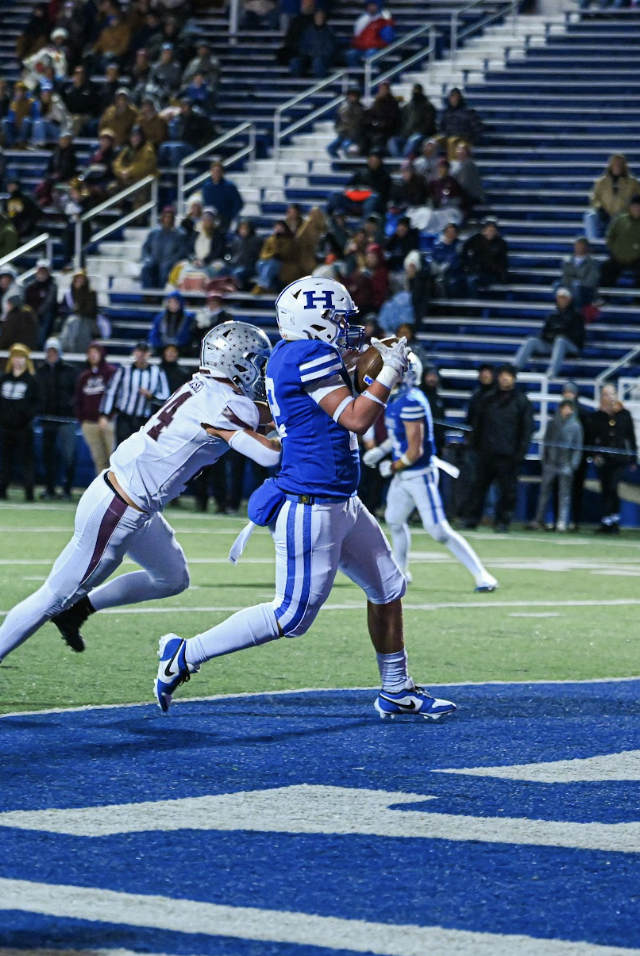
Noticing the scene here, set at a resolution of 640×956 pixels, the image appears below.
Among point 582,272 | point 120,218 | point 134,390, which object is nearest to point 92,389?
point 134,390

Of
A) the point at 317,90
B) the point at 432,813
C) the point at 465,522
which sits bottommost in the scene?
the point at 465,522

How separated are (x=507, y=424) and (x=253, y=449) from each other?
1246cm

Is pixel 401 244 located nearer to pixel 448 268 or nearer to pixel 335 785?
pixel 448 268

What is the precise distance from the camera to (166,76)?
90.8 feet

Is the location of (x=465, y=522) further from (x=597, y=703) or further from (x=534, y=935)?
(x=534, y=935)

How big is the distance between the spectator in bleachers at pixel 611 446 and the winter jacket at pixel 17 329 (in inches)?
293

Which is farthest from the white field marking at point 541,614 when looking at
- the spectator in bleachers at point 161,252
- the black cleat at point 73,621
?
the spectator in bleachers at point 161,252

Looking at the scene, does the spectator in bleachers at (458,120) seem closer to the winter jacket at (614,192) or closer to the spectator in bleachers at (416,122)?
the spectator in bleachers at (416,122)

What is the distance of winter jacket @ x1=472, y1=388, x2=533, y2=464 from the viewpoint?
19.2 meters

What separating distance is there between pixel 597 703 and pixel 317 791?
2.51 meters

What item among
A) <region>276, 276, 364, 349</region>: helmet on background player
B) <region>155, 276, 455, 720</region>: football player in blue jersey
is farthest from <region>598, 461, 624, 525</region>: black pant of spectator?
<region>276, 276, 364, 349</region>: helmet on background player

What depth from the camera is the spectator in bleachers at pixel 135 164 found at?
26031mm

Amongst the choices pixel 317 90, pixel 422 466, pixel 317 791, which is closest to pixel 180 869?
pixel 317 791

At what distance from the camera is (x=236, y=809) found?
5.27m
